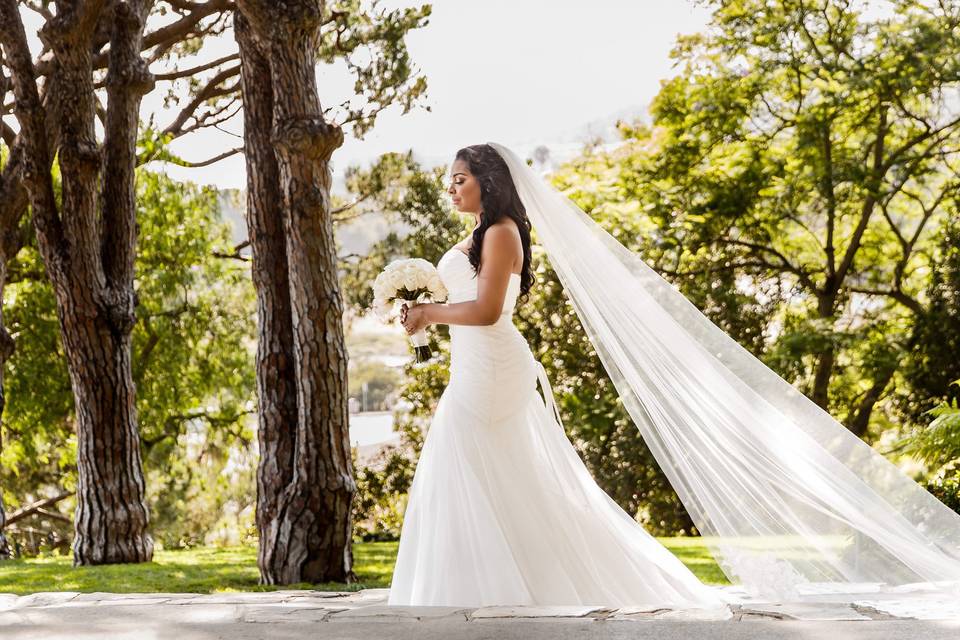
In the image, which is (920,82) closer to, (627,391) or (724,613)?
(627,391)

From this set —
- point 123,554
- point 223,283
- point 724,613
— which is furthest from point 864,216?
point 724,613

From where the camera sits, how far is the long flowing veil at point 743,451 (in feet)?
14.1

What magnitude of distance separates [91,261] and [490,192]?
5.92m

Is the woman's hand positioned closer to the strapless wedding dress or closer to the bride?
the bride

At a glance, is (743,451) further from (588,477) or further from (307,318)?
(307,318)

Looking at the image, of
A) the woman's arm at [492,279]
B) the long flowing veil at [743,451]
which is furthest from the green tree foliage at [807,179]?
the woman's arm at [492,279]

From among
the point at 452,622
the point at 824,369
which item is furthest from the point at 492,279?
the point at 824,369

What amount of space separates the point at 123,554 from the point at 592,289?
614 centimetres

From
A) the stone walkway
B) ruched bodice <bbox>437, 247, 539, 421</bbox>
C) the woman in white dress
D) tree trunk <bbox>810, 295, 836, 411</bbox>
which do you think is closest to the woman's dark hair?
the woman in white dress

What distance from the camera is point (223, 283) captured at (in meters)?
18.4

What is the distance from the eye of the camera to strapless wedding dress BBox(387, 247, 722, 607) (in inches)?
182

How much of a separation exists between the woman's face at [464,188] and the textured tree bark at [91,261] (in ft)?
18.7

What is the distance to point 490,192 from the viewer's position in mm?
4699

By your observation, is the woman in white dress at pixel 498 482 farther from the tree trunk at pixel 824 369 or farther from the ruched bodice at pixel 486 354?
the tree trunk at pixel 824 369
